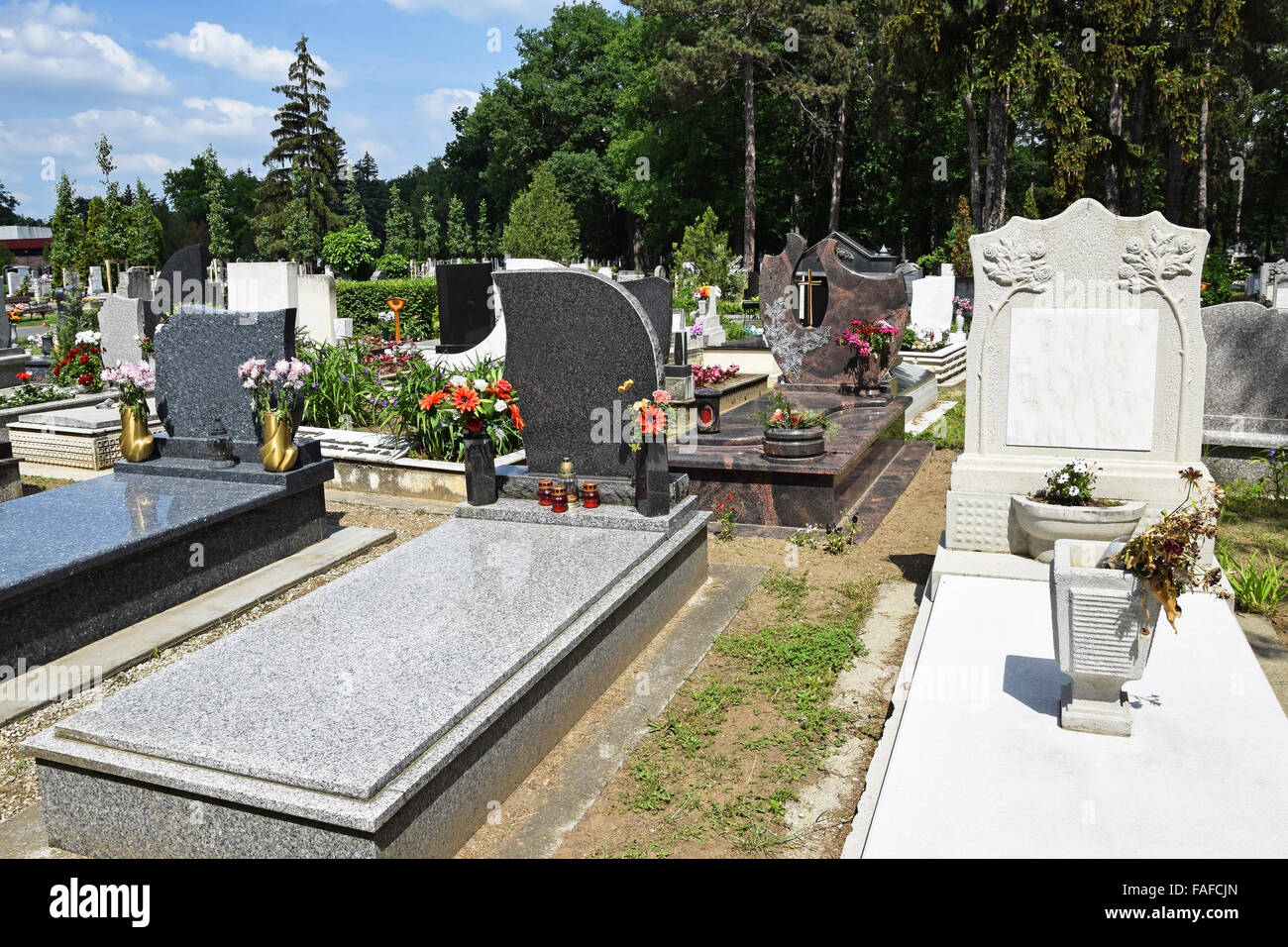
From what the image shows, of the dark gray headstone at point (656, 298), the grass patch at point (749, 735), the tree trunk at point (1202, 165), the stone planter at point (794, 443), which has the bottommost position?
the grass patch at point (749, 735)

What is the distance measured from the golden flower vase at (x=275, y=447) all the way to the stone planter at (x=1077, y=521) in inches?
214

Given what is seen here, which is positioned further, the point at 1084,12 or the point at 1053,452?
the point at 1084,12

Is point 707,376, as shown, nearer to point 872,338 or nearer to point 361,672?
A: point 872,338

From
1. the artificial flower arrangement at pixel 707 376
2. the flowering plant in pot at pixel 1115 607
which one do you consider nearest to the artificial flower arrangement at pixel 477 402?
the flowering plant in pot at pixel 1115 607

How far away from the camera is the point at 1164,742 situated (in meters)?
4.28

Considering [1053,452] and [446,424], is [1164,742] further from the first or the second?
[446,424]

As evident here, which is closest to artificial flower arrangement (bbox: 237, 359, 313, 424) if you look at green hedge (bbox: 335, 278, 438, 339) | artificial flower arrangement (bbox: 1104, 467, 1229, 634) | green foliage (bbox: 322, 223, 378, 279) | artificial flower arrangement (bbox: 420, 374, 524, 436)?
artificial flower arrangement (bbox: 420, 374, 524, 436)

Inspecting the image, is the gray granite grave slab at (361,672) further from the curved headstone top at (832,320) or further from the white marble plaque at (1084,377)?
the curved headstone top at (832,320)

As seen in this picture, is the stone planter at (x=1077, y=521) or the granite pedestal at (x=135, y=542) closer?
the granite pedestal at (x=135, y=542)

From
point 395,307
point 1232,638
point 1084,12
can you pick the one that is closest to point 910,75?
point 1084,12

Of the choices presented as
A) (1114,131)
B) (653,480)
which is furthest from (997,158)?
(653,480)

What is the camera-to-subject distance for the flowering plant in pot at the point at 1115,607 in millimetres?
4066

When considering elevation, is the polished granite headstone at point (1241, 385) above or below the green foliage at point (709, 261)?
below

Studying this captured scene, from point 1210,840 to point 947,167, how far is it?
42830 mm
